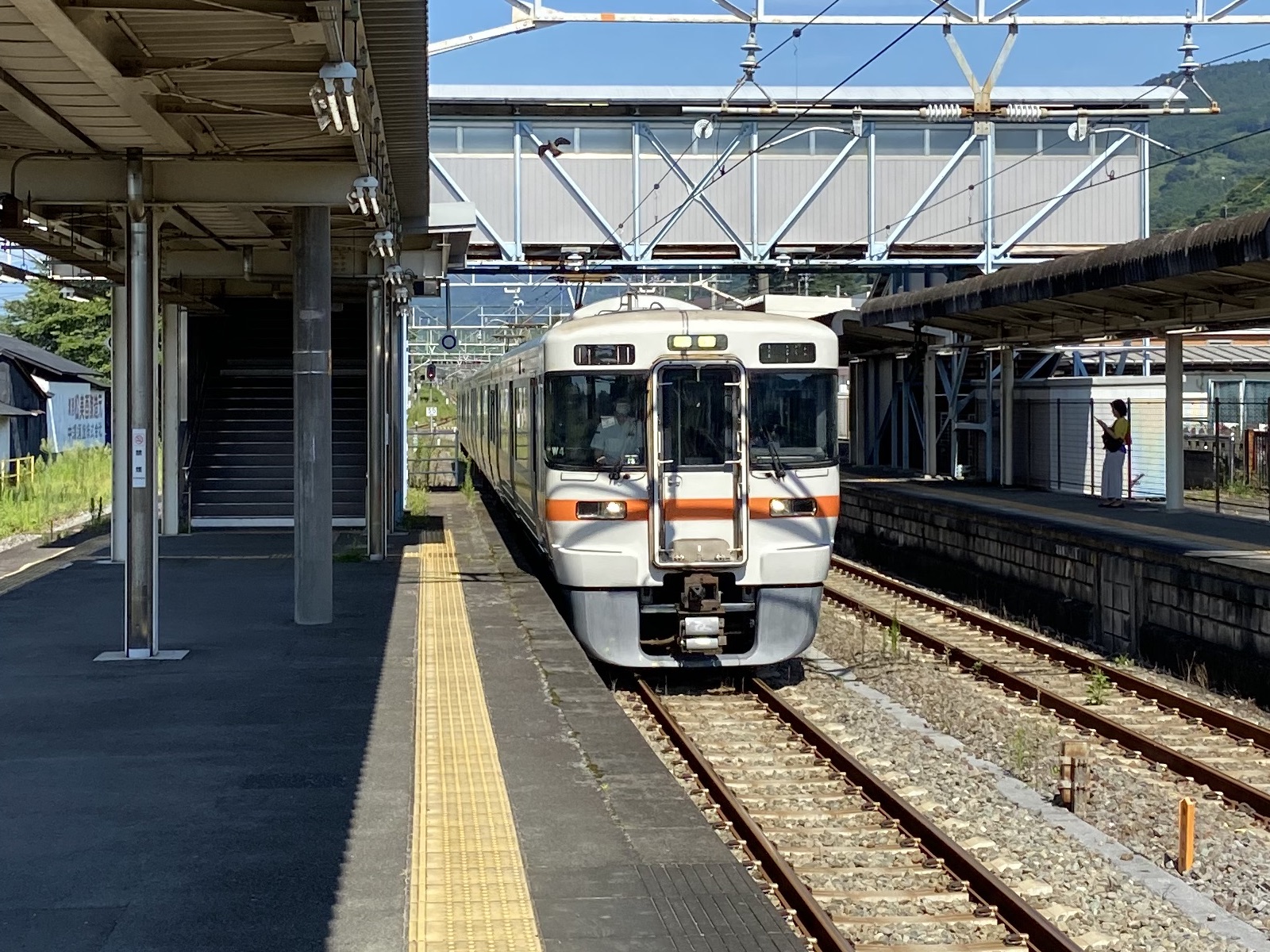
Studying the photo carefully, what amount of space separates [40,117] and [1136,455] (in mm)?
15138

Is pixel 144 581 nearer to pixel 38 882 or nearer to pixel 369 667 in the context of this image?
pixel 369 667

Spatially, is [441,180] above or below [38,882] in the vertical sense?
above

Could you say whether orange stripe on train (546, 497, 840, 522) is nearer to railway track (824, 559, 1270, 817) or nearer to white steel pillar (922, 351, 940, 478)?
railway track (824, 559, 1270, 817)

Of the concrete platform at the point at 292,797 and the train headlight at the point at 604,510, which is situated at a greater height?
the train headlight at the point at 604,510

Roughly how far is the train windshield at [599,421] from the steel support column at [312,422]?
171cm

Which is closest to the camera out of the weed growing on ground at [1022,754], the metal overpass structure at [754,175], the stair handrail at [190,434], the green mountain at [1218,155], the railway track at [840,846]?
the railway track at [840,846]

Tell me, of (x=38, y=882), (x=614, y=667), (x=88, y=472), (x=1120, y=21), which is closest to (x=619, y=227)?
(x=88, y=472)

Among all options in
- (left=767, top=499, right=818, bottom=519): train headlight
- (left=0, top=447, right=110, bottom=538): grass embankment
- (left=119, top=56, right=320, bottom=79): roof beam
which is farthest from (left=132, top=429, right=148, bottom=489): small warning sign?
(left=0, top=447, right=110, bottom=538): grass embankment

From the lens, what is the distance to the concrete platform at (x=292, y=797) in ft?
15.2

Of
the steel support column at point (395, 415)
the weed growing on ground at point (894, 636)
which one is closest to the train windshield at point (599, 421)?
the weed growing on ground at point (894, 636)

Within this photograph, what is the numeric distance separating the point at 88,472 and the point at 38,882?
84.0 ft

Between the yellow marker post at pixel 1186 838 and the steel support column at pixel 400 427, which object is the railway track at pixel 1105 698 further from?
the steel support column at pixel 400 427

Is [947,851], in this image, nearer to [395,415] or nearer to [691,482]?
[691,482]

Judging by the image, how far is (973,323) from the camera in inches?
768
